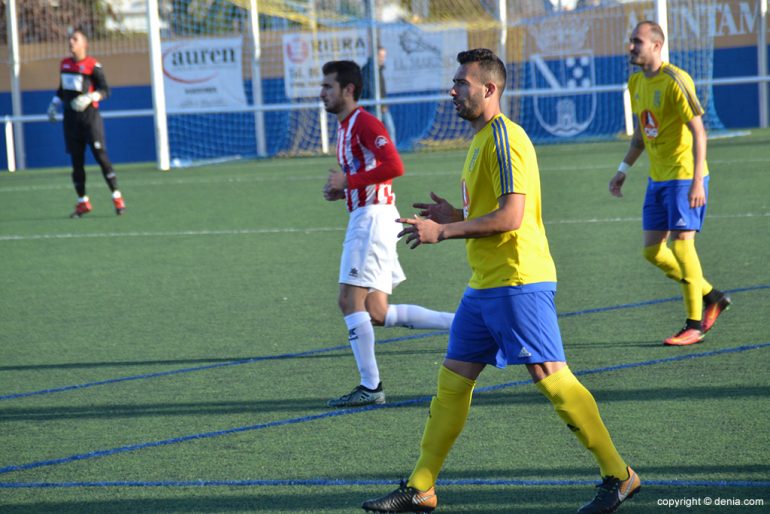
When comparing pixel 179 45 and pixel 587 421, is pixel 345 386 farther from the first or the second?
pixel 179 45

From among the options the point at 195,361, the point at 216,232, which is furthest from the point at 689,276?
the point at 216,232

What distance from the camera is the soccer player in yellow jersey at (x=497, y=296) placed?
14.1 feet

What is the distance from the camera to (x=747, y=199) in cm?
1438

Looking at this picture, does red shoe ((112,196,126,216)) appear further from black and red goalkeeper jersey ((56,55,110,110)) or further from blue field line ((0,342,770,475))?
blue field line ((0,342,770,475))

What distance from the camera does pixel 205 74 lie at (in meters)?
26.2

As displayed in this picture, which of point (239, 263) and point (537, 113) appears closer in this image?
point (239, 263)

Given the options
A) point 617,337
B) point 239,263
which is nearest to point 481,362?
point 617,337

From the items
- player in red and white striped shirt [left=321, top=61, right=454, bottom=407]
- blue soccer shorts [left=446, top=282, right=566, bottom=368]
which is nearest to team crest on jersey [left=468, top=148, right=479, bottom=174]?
blue soccer shorts [left=446, top=282, right=566, bottom=368]

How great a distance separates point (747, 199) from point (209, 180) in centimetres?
1004

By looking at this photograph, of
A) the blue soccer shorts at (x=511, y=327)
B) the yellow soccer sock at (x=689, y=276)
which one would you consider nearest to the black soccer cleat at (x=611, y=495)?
the blue soccer shorts at (x=511, y=327)

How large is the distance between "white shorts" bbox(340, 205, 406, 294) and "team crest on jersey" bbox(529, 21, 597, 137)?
21.8 meters

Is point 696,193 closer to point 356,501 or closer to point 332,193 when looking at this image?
point 332,193

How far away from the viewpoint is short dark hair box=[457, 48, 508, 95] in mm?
4438

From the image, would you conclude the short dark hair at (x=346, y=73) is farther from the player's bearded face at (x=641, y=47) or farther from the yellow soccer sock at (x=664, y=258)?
the yellow soccer sock at (x=664, y=258)
